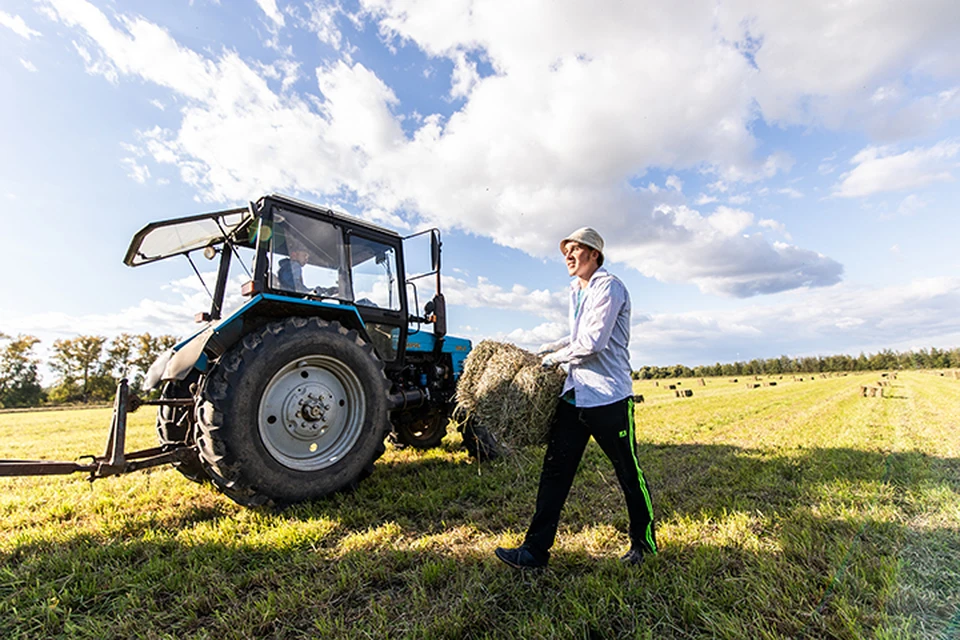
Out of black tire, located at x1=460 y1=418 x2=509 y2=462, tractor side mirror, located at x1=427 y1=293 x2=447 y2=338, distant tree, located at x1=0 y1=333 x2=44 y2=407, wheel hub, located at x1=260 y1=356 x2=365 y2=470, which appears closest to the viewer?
Answer: wheel hub, located at x1=260 y1=356 x2=365 y2=470

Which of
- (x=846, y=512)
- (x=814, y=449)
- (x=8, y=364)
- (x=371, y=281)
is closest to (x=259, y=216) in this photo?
(x=371, y=281)

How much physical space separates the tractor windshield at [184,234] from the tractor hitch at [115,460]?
190cm

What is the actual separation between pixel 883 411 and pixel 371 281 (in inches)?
535

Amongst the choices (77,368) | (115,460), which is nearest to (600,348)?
(115,460)

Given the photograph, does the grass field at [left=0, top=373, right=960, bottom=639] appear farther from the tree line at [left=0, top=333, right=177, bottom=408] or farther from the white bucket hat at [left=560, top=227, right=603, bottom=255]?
the tree line at [left=0, top=333, right=177, bottom=408]

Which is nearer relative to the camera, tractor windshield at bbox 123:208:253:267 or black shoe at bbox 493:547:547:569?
black shoe at bbox 493:547:547:569

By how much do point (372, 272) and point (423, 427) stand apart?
2315 mm

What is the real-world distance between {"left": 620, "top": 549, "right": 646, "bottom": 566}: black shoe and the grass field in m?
0.09

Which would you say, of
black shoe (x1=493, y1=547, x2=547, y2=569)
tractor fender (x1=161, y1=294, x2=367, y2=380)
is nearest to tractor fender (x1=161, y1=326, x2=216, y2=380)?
tractor fender (x1=161, y1=294, x2=367, y2=380)

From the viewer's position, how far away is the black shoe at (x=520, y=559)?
2496 mm

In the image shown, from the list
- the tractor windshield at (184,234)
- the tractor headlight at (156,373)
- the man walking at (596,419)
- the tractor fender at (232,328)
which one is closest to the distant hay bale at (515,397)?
the man walking at (596,419)

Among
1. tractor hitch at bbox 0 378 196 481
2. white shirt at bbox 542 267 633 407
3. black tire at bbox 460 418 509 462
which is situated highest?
white shirt at bbox 542 267 633 407

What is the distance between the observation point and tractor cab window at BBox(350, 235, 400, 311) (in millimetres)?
4891

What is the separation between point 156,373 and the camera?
13.5 feet
